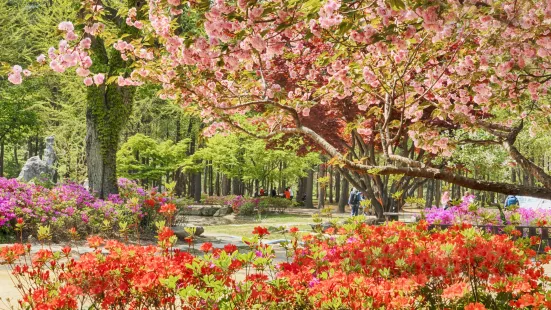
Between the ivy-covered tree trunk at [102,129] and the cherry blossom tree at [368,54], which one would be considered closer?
the cherry blossom tree at [368,54]

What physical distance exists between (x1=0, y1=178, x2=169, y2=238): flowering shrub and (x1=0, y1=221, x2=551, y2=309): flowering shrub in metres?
7.76

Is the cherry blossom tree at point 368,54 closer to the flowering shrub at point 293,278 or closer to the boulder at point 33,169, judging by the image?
the flowering shrub at point 293,278

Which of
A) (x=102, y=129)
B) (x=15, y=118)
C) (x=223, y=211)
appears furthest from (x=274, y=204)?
(x=102, y=129)

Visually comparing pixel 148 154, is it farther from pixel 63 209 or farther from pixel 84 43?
pixel 84 43

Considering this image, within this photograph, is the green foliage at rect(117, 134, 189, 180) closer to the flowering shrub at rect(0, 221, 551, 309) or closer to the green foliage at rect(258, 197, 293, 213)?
the green foliage at rect(258, 197, 293, 213)

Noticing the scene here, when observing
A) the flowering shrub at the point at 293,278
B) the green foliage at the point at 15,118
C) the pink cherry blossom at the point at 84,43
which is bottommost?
the flowering shrub at the point at 293,278

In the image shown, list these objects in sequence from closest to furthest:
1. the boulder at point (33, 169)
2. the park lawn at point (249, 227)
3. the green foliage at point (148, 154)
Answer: the park lawn at point (249, 227) → the boulder at point (33, 169) → the green foliage at point (148, 154)

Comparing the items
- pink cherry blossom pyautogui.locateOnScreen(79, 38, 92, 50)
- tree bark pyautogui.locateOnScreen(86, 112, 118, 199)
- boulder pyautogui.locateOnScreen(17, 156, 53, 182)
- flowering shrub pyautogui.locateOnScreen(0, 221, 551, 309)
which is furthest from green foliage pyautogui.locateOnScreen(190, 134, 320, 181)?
flowering shrub pyautogui.locateOnScreen(0, 221, 551, 309)

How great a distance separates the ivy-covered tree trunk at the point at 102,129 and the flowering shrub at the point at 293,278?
36.0ft

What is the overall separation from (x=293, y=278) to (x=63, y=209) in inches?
398

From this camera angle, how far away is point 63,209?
11734mm

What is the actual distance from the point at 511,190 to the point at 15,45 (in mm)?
28682

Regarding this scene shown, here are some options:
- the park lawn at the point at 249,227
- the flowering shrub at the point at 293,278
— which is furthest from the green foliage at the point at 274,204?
the flowering shrub at the point at 293,278

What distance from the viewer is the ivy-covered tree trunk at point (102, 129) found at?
45.7 feet
